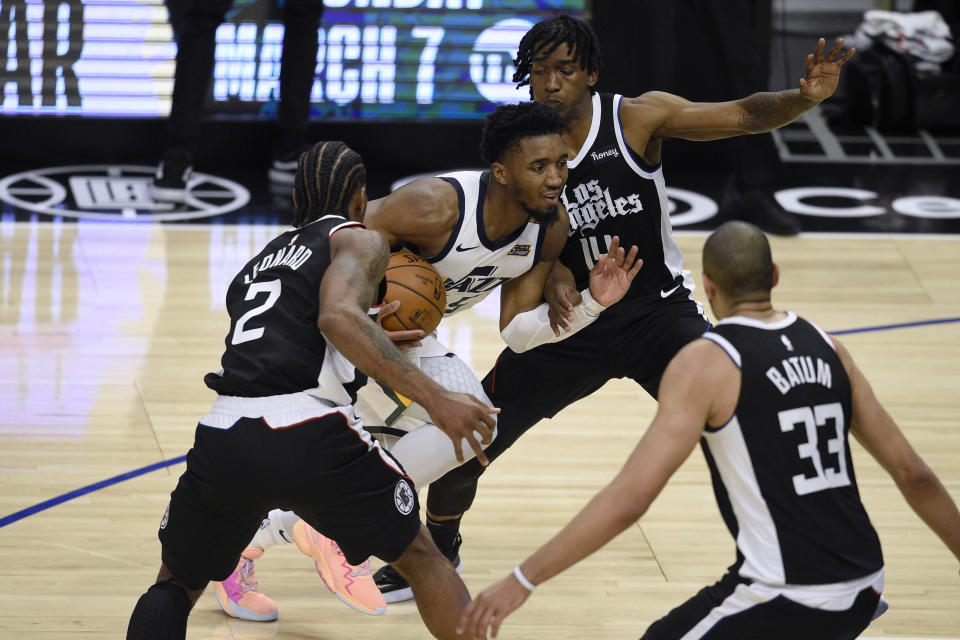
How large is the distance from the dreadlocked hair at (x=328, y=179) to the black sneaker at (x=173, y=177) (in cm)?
561

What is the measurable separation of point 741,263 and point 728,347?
214 mm

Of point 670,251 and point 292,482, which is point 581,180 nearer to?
point 670,251

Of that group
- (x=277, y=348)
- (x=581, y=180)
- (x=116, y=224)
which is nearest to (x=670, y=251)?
(x=581, y=180)

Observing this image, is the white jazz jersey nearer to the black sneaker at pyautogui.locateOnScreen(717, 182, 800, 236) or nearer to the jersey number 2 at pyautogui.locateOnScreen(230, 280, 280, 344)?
the jersey number 2 at pyautogui.locateOnScreen(230, 280, 280, 344)

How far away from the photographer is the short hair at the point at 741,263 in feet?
10.2

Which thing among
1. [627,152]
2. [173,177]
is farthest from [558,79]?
[173,177]

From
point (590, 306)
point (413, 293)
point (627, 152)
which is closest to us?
point (413, 293)

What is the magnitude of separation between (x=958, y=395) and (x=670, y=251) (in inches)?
94.9

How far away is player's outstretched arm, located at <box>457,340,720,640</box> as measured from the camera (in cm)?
297

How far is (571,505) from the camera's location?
17.5ft

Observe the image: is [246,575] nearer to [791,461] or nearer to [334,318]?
[334,318]

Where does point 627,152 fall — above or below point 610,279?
above

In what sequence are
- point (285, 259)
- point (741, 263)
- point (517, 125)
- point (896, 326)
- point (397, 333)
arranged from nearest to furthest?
1. point (741, 263)
2. point (285, 259)
3. point (397, 333)
4. point (517, 125)
5. point (896, 326)

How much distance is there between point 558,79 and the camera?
4.66 metres
